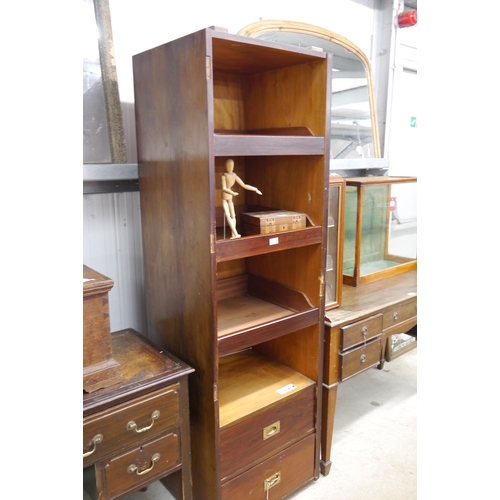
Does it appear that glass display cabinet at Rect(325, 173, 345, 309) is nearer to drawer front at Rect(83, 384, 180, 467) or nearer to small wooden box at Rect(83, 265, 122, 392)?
drawer front at Rect(83, 384, 180, 467)

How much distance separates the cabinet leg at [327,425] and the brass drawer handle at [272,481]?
Result: 31cm

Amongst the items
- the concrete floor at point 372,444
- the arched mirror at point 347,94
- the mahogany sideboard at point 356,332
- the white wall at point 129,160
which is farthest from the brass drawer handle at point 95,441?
the arched mirror at point 347,94

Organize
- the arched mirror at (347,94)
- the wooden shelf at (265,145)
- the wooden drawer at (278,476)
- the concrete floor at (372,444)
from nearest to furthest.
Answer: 1. the wooden shelf at (265,145)
2. the wooden drawer at (278,476)
3. the concrete floor at (372,444)
4. the arched mirror at (347,94)

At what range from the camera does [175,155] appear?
1450mm

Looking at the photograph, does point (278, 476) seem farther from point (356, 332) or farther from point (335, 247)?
point (335, 247)

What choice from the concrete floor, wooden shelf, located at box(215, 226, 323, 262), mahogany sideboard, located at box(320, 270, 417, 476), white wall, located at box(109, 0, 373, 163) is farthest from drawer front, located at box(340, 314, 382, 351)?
white wall, located at box(109, 0, 373, 163)

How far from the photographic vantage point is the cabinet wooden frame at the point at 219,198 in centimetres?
137

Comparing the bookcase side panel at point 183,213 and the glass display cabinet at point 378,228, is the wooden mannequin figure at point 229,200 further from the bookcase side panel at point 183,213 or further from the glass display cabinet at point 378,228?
the glass display cabinet at point 378,228

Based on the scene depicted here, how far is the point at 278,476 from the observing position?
1.75m

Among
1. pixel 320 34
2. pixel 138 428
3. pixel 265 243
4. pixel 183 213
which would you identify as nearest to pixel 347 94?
pixel 320 34

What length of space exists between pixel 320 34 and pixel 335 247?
1177 mm

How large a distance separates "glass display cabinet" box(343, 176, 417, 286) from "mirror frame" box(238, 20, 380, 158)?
36cm
